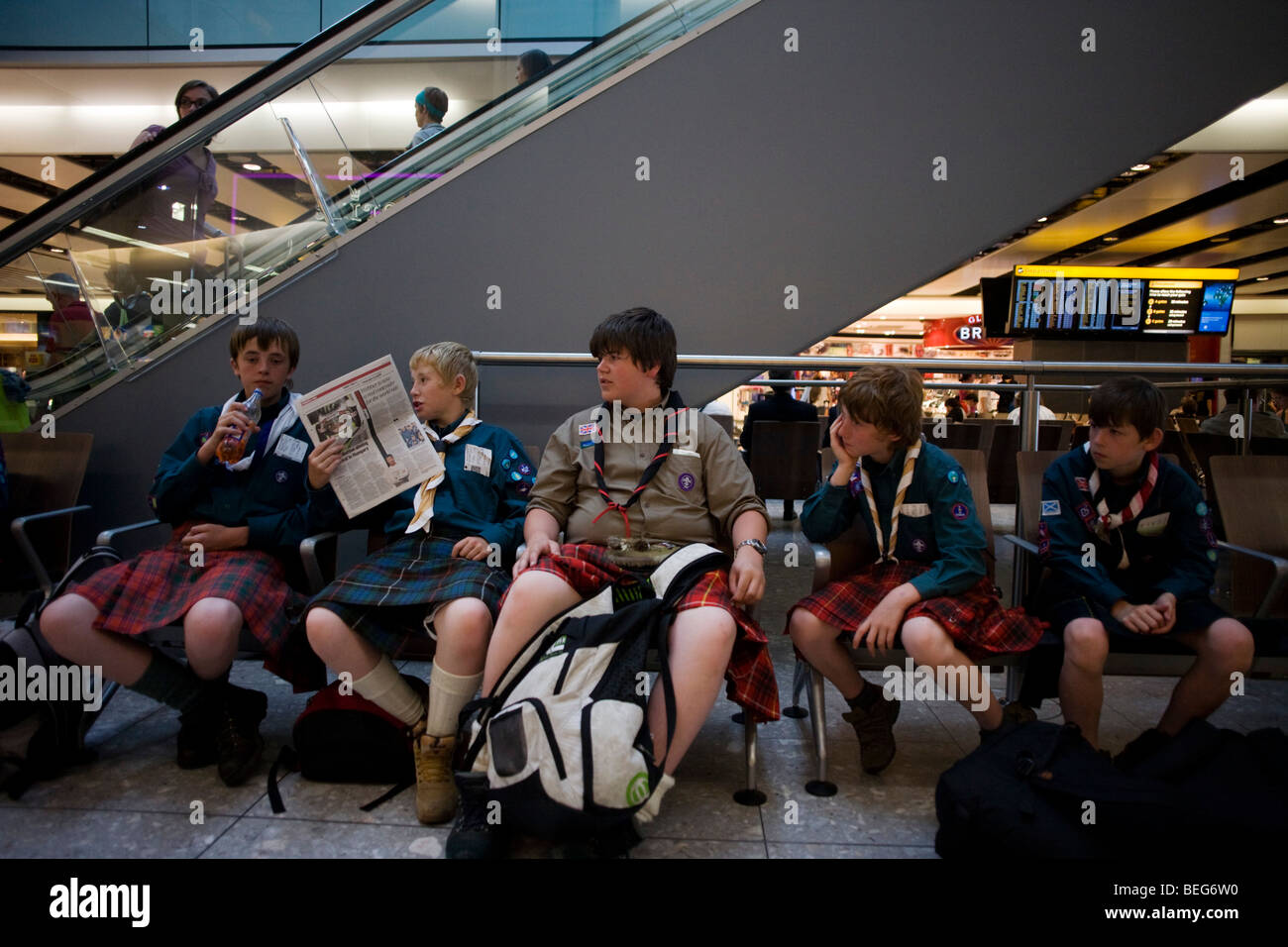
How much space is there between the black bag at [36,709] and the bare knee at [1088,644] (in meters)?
2.73

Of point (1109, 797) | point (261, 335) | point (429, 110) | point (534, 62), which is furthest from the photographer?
point (429, 110)

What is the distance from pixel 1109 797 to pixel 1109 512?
94 cm

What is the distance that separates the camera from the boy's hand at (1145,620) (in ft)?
6.58

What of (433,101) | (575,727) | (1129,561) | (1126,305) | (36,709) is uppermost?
(433,101)

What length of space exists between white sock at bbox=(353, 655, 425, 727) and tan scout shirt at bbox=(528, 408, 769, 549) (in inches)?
24.5

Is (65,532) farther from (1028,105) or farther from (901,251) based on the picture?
(1028,105)

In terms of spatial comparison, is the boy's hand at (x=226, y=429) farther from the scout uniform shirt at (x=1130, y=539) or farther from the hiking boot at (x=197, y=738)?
the scout uniform shirt at (x=1130, y=539)

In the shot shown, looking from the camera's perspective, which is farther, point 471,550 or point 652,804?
point 471,550

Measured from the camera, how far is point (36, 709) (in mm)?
2135

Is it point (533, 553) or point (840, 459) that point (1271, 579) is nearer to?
point (840, 459)

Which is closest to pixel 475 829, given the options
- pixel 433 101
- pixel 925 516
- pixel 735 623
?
pixel 735 623

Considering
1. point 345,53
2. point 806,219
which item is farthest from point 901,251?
point 345,53

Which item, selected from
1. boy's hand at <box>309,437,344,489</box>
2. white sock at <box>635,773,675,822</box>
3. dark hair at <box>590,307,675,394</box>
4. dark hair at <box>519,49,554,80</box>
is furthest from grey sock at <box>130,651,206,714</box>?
dark hair at <box>519,49,554,80</box>
